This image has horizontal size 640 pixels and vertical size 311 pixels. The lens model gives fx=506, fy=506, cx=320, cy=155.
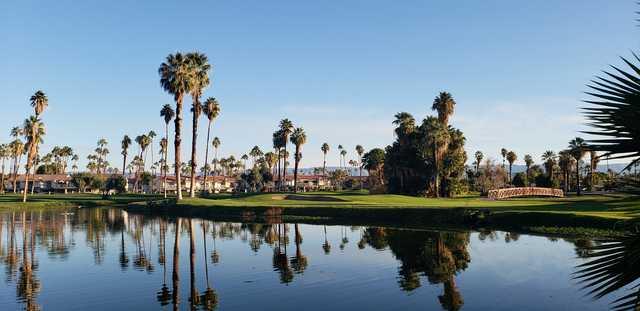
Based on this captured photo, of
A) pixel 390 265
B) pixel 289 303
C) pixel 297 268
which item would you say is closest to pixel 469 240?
pixel 390 265

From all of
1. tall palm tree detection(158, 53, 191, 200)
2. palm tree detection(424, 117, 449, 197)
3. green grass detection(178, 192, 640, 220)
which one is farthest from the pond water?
palm tree detection(424, 117, 449, 197)

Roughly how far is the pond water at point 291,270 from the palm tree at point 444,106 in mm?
52788

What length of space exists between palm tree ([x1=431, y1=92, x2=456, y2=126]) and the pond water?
52788 mm

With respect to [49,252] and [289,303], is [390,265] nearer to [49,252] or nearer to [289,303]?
[289,303]

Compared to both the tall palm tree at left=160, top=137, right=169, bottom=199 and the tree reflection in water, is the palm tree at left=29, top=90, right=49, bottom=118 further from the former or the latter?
the tree reflection in water

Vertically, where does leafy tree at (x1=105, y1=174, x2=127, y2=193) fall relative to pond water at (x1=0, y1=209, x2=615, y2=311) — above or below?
above

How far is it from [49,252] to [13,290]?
12892mm

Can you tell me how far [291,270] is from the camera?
27297 mm

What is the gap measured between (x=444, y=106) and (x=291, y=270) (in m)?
72.0

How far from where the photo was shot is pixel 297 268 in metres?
28.0

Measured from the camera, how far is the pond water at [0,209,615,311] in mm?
20078

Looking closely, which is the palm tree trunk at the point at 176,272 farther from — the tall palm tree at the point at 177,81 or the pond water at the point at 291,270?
the tall palm tree at the point at 177,81

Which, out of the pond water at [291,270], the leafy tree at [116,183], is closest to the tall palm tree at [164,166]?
the leafy tree at [116,183]

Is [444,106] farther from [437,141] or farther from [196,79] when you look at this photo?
[196,79]
